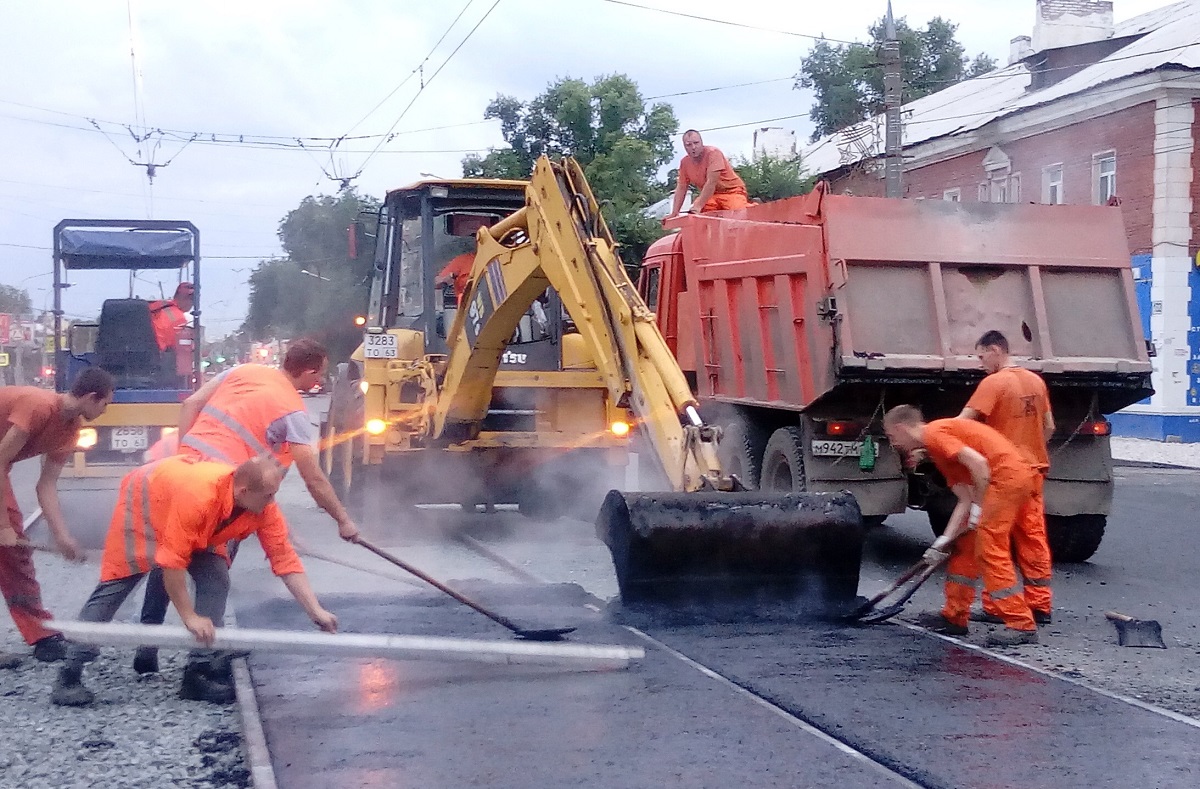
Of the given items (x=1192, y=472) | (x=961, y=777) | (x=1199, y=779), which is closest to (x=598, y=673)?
(x=961, y=777)

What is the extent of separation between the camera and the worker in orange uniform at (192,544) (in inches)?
206

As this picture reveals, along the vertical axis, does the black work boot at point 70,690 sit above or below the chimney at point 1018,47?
below

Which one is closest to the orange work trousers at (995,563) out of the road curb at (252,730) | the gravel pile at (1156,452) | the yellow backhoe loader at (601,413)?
the yellow backhoe loader at (601,413)

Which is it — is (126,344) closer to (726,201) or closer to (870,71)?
(726,201)

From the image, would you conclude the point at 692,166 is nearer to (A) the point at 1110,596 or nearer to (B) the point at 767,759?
(A) the point at 1110,596

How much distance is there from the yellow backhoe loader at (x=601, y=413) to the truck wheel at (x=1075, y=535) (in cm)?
292

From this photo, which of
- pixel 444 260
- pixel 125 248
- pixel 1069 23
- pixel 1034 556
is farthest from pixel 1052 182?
pixel 1034 556

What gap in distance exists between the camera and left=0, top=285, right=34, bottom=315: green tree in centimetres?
7925

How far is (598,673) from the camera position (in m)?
5.96

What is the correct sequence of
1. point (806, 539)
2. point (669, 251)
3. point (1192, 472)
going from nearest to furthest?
1. point (806, 539)
2. point (669, 251)
3. point (1192, 472)

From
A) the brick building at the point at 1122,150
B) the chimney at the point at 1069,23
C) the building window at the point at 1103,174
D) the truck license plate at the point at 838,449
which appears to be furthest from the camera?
the chimney at the point at 1069,23

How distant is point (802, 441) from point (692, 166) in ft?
10.0

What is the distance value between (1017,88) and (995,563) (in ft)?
83.2

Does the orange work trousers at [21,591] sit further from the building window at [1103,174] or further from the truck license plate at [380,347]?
the building window at [1103,174]
